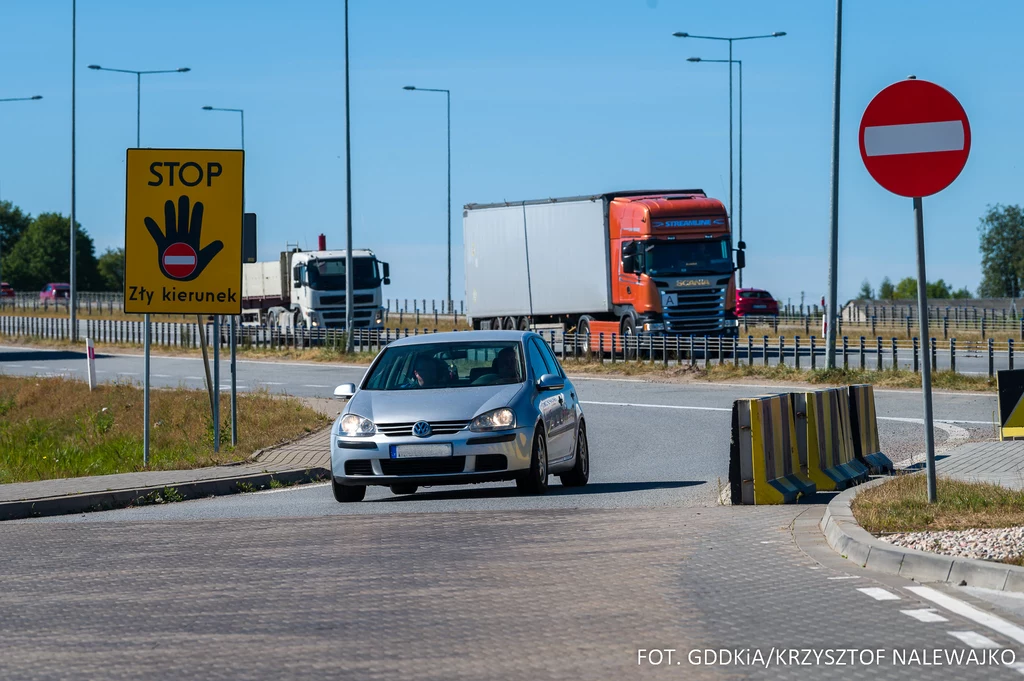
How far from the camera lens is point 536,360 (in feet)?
46.9

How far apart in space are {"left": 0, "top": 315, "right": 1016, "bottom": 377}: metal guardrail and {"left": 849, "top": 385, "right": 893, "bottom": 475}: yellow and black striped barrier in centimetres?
954

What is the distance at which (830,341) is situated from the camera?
29.4 metres

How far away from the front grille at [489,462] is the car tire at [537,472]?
0.39 m

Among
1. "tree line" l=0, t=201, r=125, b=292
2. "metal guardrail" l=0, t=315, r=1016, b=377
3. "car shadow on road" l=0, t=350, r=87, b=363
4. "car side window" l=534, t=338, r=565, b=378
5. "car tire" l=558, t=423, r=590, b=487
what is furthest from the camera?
"tree line" l=0, t=201, r=125, b=292

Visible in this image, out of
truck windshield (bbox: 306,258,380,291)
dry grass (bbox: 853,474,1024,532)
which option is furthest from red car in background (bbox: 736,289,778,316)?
dry grass (bbox: 853,474,1024,532)

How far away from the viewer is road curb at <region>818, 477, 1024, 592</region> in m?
7.99

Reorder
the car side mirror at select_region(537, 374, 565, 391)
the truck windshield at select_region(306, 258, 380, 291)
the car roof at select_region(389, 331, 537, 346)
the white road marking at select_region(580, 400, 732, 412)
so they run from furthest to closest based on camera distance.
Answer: the truck windshield at select_region(306, 258, 380, 291)
the white road marking at select_region(580, 400, 732, 412)
the car roof at select_region(389, 331, 537, 346)
the car side mirror at select_region(537, 374, 565, 391)

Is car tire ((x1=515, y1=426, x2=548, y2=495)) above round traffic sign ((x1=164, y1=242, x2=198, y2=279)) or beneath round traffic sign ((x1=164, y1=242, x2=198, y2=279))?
beneath

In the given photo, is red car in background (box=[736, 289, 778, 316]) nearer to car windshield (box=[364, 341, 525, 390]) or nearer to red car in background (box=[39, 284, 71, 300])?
car windshield (box=[364, 341, 525, 390])

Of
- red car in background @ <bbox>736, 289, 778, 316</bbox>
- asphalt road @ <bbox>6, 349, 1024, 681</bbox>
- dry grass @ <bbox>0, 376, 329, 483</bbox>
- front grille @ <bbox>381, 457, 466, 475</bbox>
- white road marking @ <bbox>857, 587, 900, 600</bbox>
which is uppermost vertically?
red car in background @ <bbox>736, 289, 778, 316</bbox>

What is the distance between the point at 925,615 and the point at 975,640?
2.08ft

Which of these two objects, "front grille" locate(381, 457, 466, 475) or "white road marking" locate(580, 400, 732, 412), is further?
"white road marking" locate(580, 400, 732, 412)

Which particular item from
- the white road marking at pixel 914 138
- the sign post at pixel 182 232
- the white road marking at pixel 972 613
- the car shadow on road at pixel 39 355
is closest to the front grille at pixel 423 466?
the sign post at pixel 182 232

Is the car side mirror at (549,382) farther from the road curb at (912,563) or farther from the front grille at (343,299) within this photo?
the front grille at (343,299)
